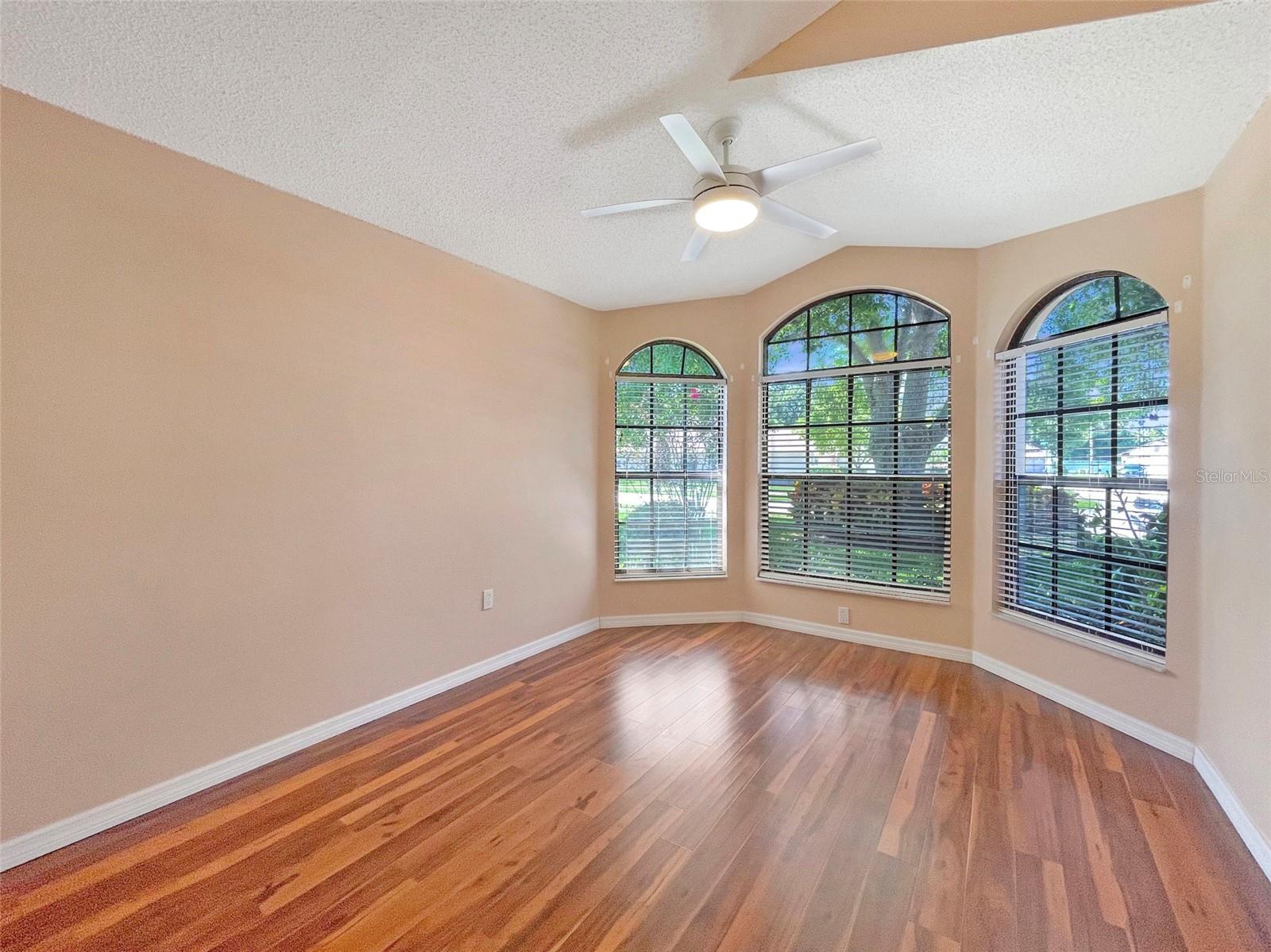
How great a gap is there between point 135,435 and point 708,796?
2630mm

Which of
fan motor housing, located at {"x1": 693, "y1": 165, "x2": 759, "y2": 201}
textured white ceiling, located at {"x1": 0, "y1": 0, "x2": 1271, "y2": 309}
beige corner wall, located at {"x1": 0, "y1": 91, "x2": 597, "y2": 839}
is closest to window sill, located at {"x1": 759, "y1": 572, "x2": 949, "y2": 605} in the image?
beige corner wall, located at {"x1": 0, "y1": 91, "x2": 597, "y2": 839}

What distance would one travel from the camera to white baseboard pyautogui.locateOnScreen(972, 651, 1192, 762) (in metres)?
2.40

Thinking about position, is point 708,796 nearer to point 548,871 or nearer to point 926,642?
point 548,871

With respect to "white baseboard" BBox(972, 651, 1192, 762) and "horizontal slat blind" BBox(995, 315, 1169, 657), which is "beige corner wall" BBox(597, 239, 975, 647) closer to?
"white baseboard" BBox(972, 651, 1192, 762)

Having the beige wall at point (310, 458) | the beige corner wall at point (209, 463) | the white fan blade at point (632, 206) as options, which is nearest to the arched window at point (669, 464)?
the beige wall at point (310, 458)

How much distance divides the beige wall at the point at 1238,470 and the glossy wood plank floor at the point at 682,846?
33 cm

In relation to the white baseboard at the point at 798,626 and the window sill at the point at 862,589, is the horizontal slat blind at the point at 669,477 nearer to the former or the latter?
the white baseboard at the point at 798,626

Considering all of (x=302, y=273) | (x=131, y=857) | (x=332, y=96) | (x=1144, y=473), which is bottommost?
(x=131, y=857)

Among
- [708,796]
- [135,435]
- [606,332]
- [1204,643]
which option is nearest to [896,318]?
[606,332]

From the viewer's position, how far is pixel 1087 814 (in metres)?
1.96

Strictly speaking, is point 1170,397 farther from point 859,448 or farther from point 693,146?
point 693,146

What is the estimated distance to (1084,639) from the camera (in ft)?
9.16

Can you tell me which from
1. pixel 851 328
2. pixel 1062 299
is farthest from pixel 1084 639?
pixel 851 328

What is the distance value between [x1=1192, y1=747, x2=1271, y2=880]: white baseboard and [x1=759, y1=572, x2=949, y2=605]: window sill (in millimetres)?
1404
